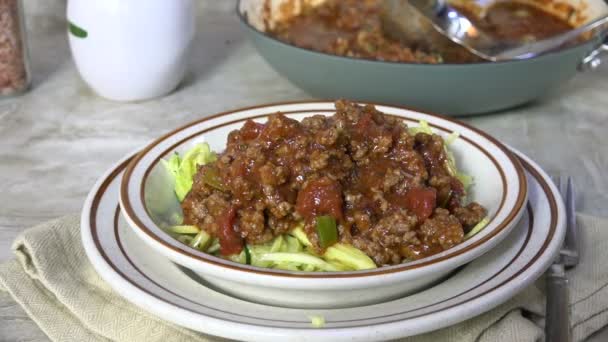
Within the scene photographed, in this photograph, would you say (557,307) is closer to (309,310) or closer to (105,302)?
(309,310)

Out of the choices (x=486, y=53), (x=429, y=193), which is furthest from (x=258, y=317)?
(x=486, y=53)

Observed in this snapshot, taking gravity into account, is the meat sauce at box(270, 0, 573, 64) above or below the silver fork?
above

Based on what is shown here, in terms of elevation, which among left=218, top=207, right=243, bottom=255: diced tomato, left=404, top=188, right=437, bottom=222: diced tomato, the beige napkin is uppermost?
left=404, top=188, right=437, bottom=222: diced tomato

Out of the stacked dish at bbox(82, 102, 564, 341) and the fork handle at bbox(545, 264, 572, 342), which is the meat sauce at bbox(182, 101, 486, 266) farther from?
the fork handle at bbox(545, 264, 572, 342)

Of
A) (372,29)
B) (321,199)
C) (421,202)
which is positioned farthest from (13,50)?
(421,202)

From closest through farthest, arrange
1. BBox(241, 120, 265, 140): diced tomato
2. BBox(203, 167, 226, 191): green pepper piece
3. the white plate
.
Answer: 1. the white plate
2. BBox(203, 167, 226, 191): green pepper piece
3. BBox(241, 120, 265, 140): diced tomato

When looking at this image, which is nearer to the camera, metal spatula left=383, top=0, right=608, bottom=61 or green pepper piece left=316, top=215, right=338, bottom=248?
green pepper piece left=316, top=215, right=338, bottom=248

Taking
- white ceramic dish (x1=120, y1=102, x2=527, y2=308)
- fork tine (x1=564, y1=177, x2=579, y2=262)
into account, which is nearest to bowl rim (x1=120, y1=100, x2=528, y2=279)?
white ceramic dish (x1=120, y1=102, x2=527, y2=308)

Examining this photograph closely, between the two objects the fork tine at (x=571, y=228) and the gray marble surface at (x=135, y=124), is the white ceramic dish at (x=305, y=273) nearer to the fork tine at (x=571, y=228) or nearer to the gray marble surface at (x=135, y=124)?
the fork tine at (x=571, y=228)
